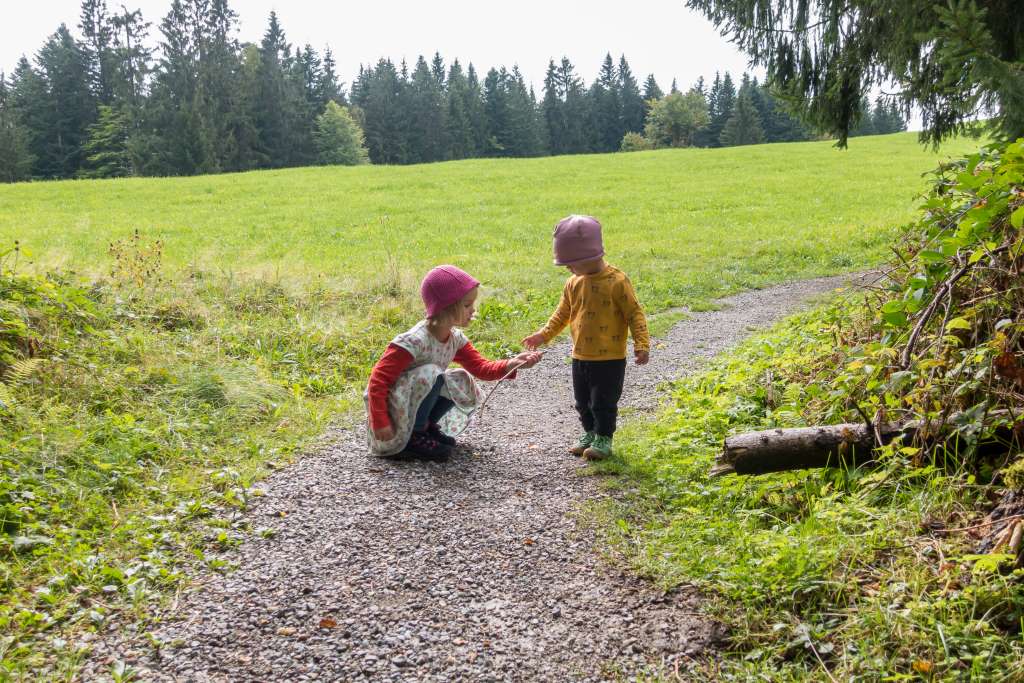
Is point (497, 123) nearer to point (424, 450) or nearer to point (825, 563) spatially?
point (424, 450)

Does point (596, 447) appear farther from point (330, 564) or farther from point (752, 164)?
point (752, 164)

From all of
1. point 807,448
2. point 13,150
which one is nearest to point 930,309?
point 807,448

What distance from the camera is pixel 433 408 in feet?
15.6

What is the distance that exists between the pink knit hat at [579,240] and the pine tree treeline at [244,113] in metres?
47.7

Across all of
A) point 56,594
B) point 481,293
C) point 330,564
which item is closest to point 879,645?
point 330,564

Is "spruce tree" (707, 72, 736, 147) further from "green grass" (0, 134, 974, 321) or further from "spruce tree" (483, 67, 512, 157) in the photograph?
"green grass" (0, 134, 974, 321)

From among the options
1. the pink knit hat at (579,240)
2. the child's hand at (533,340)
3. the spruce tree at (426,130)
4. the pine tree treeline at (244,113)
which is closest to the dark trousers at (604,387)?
the child's hand at (533,340)

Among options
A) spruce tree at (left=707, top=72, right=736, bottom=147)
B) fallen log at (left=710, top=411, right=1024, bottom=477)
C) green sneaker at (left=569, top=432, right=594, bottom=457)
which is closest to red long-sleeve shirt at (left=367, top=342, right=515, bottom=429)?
green sneaker at (left=569, top=432, right=594, bottom=457)

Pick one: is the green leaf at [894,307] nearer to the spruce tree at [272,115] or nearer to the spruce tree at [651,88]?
the spruce tree at [272,115]

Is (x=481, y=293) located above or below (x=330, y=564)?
above

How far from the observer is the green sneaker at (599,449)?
4.63m

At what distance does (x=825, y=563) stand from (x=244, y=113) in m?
65.0

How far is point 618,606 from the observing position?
115 inches

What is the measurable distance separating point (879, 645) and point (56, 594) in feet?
10.8
